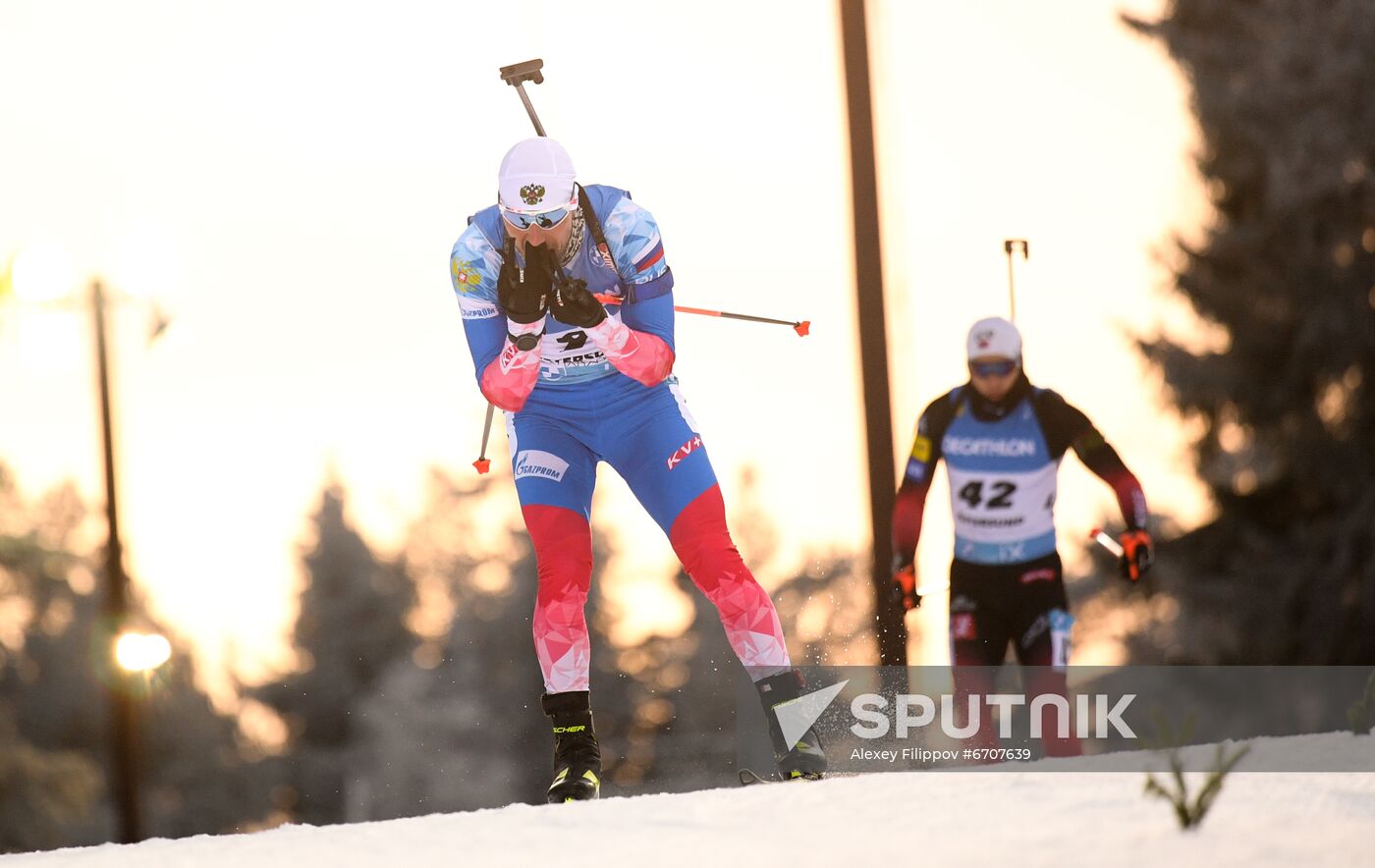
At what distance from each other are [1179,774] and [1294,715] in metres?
19.2

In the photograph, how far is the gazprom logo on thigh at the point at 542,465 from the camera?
22.1ft

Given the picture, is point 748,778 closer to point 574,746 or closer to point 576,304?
point 574,746

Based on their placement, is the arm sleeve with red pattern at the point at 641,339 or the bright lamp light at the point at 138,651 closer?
the arm sleeve with red pattern at the point at 641,339

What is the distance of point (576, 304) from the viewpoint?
20.9 feet

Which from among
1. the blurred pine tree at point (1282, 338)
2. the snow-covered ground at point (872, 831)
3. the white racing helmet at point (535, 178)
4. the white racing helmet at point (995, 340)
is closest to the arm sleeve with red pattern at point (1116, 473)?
the white racing helmet at point (995, 340)

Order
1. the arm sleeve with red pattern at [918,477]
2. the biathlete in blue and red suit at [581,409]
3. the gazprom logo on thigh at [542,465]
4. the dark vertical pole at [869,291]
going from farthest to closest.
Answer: the dark vertical pole at [869,291] → the arm sleeve with red pattern at [918,477] → the gazprom logo on thigh at [542,465] → the biathlete in blue and red suit at [581,409]

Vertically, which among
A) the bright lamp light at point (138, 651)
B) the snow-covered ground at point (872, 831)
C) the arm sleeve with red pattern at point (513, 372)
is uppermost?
the arm sleeve with red pattern at point (513, 372)

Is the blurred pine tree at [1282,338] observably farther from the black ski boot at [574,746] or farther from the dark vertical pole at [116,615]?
the black ski boot at [574,746]

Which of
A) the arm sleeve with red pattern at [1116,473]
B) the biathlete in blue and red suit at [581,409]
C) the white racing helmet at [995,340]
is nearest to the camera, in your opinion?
the biathlete in blue and red suit at [581,409]

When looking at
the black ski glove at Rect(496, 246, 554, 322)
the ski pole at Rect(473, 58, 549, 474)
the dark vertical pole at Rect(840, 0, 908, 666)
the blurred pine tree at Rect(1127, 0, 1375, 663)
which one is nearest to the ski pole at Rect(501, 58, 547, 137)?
the ski pole at Rect(473, 58, 549, 474)

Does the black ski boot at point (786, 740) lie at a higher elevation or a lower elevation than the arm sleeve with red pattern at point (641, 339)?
Answer: lower

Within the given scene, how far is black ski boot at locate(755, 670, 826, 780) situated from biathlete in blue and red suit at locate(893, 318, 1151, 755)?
4.09ft

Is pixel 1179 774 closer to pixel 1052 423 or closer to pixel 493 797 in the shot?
pixel 1052 423

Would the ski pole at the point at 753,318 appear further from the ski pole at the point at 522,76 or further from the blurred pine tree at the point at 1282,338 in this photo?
the blurred pine tree at the point at 1282,338
